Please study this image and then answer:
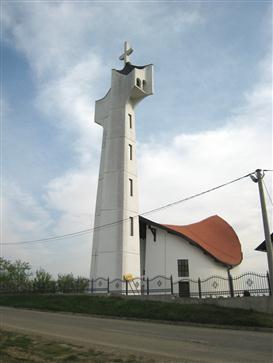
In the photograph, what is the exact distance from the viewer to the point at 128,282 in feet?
95.3

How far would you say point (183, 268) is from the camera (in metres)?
35.5

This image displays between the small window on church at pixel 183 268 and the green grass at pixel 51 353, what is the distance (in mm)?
25019

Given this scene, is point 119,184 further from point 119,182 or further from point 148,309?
point 148,309

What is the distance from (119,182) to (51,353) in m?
22.4

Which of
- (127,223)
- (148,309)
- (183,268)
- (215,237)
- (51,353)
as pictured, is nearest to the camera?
(51,353)

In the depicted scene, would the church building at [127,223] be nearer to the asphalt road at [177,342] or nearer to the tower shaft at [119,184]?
the tower shaft at [119,184]

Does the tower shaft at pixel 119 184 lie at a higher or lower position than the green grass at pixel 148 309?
higher

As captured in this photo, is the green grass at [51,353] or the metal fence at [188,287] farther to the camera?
the metal fence at [188,287]

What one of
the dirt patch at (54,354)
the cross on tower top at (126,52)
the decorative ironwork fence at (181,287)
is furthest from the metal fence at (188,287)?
the cross on tower top at (126,52)

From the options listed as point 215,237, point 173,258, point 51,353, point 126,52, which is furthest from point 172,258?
point 51,353

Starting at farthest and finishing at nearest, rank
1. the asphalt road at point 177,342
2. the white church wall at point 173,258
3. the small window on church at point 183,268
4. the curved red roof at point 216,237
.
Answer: the curved red roof at point 216,237
the white church wall at point 173,258
the small window on church at point 183,268
the asphalt road at point 177,342

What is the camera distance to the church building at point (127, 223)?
99.9 feet

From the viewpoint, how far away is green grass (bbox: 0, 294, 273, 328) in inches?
669

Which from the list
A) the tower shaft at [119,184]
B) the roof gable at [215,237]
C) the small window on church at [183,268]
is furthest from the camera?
the roof gable at [215,237]
